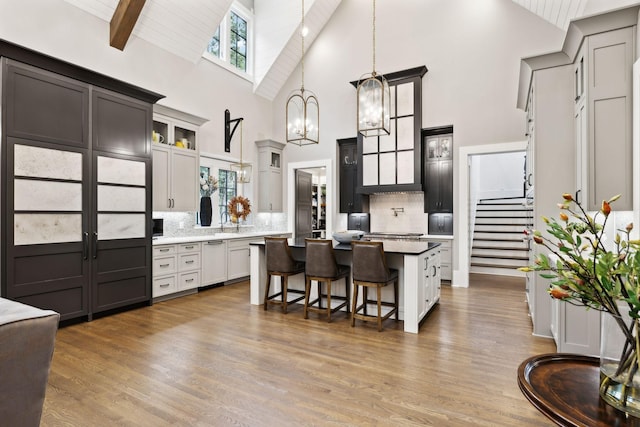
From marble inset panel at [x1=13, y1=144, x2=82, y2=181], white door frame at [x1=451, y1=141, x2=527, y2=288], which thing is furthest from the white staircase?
marble inset panel at [x1=13, y1=144, x2=82, y2=181]

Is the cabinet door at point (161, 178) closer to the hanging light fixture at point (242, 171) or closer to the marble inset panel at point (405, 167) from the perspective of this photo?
the hanging light fixture at point (242, 171)

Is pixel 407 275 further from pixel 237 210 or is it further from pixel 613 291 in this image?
pixel 237 210

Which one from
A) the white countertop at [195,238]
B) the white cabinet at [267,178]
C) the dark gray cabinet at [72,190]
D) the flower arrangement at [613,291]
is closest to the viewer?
the flower arrangement at [613,291]

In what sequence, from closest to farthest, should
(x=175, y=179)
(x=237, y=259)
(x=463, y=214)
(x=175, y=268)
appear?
(x=175, y=268), (x=175, y=179), (x=463, y=214), (x=237, y=259)

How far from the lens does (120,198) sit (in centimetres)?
427

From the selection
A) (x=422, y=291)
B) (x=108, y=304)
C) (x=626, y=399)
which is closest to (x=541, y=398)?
(x=626, y=399)

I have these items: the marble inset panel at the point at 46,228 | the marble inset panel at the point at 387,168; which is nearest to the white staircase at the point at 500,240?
the marble inset panel at the point at 387,168

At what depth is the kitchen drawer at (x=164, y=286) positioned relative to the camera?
4797mm

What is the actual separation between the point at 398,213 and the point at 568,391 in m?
5.89

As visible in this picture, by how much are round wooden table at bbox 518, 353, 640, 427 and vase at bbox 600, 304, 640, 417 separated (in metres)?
0.03

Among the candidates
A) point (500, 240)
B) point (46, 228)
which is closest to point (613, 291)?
point (46, 228)

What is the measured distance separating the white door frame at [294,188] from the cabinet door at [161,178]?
3.03 meters

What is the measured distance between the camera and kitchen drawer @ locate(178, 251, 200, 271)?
5180mm

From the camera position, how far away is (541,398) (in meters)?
1.08
